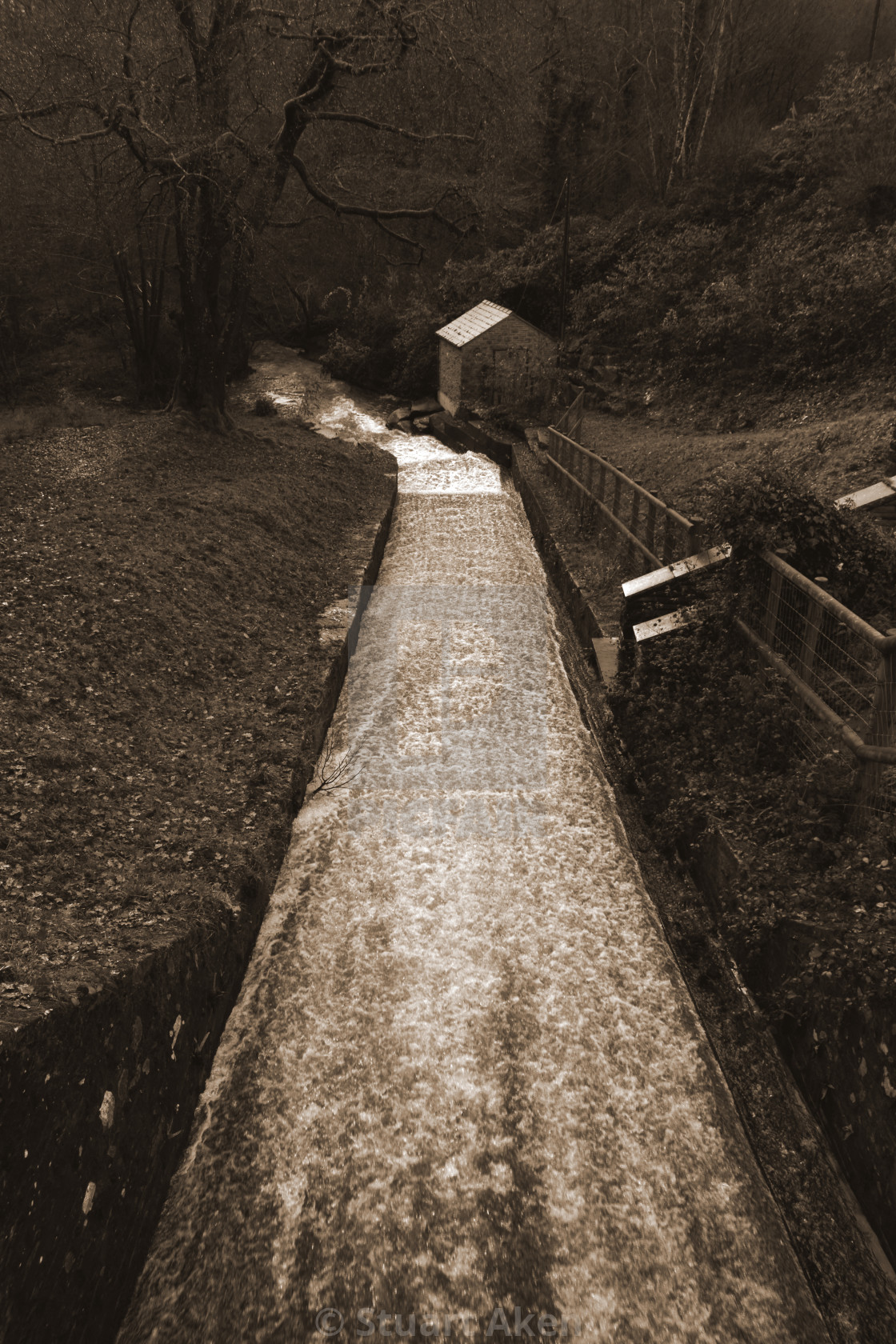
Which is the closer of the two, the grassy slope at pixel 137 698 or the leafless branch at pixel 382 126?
the grassy slope at pixel 137 698

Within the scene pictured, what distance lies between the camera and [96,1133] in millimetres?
3406

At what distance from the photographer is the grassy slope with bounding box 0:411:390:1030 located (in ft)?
14.6

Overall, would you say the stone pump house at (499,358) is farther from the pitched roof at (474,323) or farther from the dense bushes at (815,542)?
the dense bushes at (815,542)

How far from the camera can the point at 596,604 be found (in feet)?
33.7

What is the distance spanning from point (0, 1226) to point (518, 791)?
4787 millimetres

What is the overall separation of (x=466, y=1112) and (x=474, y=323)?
21580 millimetres

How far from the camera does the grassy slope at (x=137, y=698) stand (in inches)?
175

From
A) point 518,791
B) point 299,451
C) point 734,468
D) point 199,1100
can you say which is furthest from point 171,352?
point 199,1100

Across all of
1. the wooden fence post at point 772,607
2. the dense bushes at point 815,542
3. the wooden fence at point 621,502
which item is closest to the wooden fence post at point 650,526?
the wooden fence at point 621,502

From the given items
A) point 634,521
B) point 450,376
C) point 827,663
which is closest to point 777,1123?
point 827,663

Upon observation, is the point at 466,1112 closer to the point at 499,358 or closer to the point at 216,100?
the point at 216,100

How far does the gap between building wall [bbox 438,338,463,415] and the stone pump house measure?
39 millimetres

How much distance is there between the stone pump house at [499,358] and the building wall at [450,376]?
0.04 meters

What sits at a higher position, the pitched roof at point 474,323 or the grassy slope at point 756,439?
the pitched roof at point 474,323
